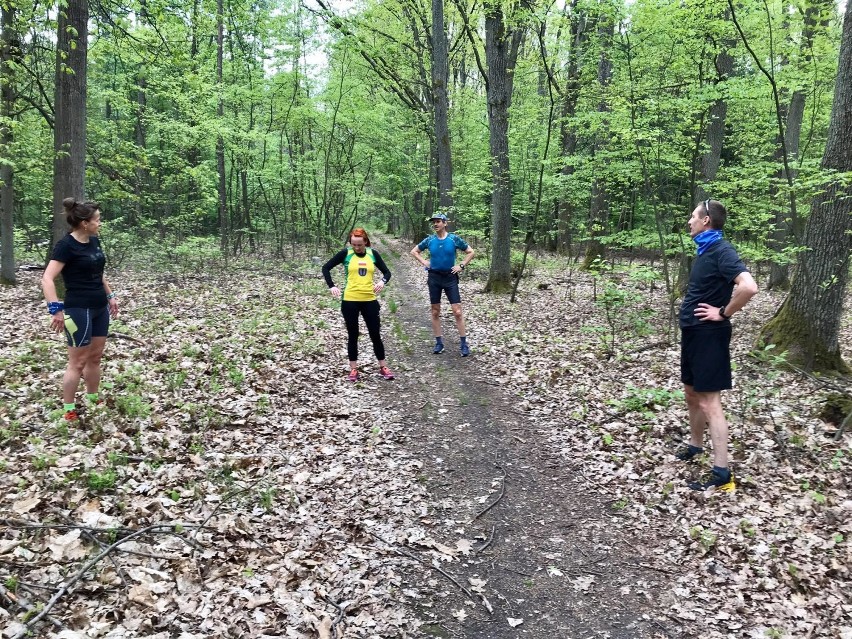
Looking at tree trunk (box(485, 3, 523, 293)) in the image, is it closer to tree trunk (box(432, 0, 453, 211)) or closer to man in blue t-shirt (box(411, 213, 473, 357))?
tree trunk (box(432, 0, 453, 211))

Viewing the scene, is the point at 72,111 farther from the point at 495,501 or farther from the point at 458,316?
the point at 495,501

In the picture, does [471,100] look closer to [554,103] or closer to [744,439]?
[554,103]

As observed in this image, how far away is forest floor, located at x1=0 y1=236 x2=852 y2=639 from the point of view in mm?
3281

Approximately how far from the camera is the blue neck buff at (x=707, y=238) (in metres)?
4.49

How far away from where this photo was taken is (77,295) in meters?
5.14

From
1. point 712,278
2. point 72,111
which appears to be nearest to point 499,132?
point 72,111

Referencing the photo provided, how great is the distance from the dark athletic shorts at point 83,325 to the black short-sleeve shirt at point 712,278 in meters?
5.91

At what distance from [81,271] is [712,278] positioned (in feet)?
20.1

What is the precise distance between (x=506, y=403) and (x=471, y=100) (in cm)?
2547

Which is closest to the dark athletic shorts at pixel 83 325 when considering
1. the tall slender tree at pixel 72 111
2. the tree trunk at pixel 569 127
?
the tall slender tree at pixel 72 111

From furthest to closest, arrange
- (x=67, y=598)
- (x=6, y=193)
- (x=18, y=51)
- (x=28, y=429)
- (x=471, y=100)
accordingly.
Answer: (x=471, y=100) < (x=6, y=193) < (x=18, y=51) < (x=28, y=429) < (x=67, y=598)

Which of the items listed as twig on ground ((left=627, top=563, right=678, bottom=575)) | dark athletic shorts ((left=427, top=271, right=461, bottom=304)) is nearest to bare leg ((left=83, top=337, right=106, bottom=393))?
dark athletic shorts ((left=427, top=271, right=461, bottom=304))

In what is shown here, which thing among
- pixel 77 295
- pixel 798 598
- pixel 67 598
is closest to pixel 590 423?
pixel 798 598

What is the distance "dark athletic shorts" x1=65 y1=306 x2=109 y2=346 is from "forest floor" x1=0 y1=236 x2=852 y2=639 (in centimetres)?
74
